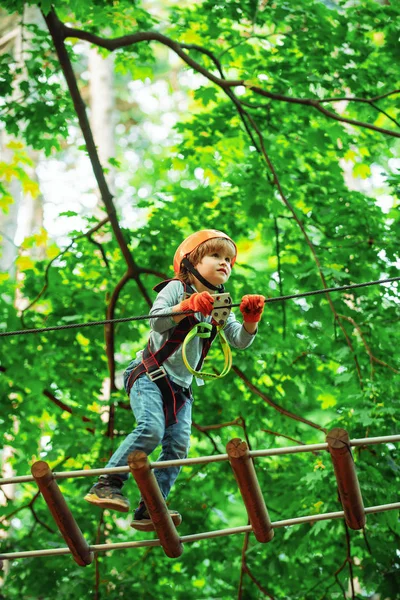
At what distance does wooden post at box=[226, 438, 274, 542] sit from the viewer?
3.21 m

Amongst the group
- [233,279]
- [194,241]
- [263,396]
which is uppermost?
[233,279]

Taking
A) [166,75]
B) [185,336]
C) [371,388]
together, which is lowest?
[185,336]

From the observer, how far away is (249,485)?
332cm

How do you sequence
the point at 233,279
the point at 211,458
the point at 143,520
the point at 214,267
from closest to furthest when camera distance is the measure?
1. the point at 211,458
2. the point at 143,520
3. the point at 214,267
4. the point at 233,279

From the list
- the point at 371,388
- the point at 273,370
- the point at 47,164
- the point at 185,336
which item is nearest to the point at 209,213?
the point at 273,370

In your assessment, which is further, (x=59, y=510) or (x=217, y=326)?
(x=217, y=326)

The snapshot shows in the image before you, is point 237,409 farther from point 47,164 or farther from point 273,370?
point 47,164

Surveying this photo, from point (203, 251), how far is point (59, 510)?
1.21 m

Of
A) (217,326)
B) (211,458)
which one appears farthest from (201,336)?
(211,458)

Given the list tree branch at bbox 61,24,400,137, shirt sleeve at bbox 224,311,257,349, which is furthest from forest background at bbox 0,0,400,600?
shirt sleeve at bbox 224,311,257,349

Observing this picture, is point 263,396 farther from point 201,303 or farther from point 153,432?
point 201,303

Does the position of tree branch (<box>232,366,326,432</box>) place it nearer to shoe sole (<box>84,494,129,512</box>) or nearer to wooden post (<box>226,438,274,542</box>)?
wooden post (<box>226,438,274,542</box>)

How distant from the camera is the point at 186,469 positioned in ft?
23.7

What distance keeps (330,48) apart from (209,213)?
1.62 m
